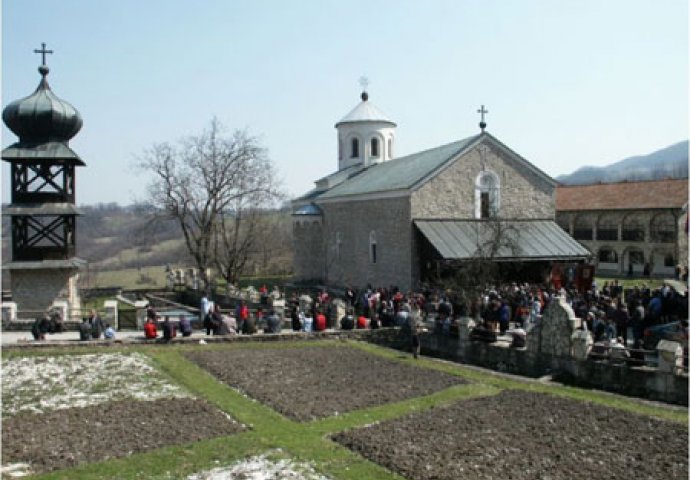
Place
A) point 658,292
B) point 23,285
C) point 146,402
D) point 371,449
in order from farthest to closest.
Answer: point 23,285 → point 658,292 → point 146,402 → point 371,449

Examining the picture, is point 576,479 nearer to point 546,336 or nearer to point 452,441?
point 452,441

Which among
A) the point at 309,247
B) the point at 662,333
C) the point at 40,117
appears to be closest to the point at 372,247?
the point at 309,247

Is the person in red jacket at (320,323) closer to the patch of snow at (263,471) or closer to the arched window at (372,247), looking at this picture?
the patch of snow at (263,471)

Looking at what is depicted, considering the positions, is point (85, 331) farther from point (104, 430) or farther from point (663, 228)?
point (663, 228)

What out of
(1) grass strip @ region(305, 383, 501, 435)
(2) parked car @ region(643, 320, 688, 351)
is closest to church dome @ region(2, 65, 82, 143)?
(1) grass strip @ region(305, 383, 501, 435)

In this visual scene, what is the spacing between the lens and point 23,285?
27.9m

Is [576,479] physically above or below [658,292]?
below

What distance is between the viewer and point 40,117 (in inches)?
1131

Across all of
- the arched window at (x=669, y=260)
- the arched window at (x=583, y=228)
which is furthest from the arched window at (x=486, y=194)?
the arched window at (x=583, y=228)

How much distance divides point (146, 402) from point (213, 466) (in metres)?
4.56

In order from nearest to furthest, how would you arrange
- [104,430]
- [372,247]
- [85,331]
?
[104,430] → [85,331] → [372,247]

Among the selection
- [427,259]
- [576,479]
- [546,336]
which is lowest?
[576,479]

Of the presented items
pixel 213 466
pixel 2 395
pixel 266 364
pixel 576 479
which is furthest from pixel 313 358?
pixel 576 479

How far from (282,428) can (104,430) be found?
312 centimetres
